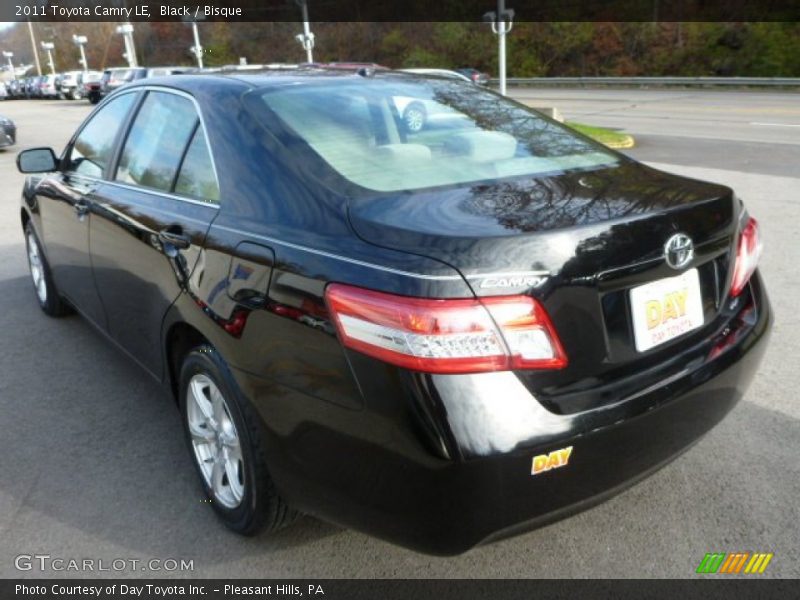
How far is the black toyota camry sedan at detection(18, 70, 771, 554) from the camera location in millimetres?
1923

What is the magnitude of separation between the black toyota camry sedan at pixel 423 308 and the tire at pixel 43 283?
2.23 metres

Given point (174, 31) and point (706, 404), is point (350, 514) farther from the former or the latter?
point (174, 31)

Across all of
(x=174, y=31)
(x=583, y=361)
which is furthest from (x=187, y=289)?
(x=174, y=31)

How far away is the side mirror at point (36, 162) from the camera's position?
428 centimetres

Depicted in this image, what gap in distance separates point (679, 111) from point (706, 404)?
21.3 metres

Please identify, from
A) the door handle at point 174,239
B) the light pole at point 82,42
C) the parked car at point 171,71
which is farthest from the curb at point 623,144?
the light pole at point 82,42

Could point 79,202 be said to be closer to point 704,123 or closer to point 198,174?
point 198,174

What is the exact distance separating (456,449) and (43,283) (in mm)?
4255

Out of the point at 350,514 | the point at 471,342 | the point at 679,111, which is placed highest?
the point at 471,342

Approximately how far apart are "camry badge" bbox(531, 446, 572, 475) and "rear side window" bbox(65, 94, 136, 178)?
2726mm

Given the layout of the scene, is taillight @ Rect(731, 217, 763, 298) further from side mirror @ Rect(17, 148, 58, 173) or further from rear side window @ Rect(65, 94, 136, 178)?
side mirror @ Rect(17, 148, 58, 173)

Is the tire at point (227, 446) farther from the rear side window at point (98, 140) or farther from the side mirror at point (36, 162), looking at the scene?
the side mirror at point (36, 162)

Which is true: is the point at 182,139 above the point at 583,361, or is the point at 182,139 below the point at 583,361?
above

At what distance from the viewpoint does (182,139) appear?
9.88 feet
